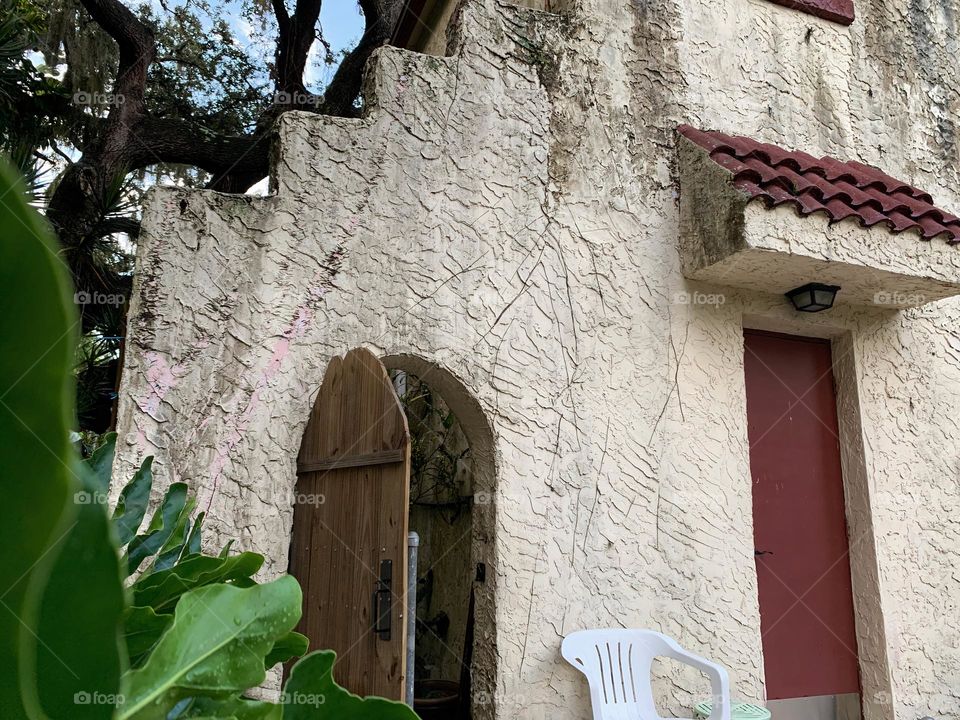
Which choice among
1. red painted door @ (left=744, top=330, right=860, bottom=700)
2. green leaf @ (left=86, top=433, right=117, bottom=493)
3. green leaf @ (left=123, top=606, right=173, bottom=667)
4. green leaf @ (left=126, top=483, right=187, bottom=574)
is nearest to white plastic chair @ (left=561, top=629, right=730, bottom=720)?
red painted door @ (left=744, top=330, right=860, bottom=700)

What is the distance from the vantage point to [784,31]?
4.79 meters

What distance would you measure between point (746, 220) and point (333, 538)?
8.07ft

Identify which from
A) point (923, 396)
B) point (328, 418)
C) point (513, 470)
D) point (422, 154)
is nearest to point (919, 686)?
point (923, 396)

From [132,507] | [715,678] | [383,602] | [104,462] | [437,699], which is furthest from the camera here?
[437,699]

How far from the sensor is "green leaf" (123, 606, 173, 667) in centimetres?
85

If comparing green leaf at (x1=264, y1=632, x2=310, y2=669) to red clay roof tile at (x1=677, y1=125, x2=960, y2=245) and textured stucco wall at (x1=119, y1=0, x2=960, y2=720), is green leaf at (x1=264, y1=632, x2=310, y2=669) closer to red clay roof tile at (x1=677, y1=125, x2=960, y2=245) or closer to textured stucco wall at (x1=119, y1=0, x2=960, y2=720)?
textured stucco wall at (x1=119, y1=0, x2=960, y2=720)

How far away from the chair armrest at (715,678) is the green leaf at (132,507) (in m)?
2.62

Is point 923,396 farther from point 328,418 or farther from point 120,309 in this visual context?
point 120,309

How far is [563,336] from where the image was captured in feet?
12.4

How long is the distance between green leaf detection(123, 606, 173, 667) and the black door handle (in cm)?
190

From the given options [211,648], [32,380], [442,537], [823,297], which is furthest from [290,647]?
[442,537]

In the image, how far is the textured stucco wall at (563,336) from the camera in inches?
126

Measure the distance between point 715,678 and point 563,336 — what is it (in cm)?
175

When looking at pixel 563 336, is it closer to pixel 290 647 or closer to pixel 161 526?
pixel 161 526
